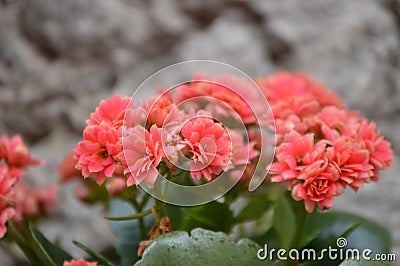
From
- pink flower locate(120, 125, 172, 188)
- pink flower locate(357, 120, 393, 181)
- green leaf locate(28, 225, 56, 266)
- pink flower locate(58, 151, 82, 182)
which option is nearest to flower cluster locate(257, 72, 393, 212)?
pink flower locate(357, 120, 393, 181)

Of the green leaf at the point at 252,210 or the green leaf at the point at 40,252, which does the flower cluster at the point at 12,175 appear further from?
the green leaf at the point at 252,210

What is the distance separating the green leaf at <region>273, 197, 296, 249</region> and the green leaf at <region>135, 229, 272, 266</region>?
12 centimetres

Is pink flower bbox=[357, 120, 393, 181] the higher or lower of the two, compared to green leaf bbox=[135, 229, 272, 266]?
higher

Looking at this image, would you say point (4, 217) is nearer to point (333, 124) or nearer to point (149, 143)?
point (149, 143)

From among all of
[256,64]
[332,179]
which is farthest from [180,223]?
[256,64]

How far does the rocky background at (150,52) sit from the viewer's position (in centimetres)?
104

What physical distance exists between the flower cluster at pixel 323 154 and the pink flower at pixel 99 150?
0.13 meters

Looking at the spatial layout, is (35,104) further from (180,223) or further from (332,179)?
(332,179)

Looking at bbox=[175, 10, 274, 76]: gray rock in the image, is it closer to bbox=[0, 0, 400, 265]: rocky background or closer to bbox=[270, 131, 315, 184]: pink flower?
bbox=[0, 0, 400, 265]: rocky background

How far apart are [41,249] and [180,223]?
0.14 m

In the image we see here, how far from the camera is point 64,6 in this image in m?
1.04

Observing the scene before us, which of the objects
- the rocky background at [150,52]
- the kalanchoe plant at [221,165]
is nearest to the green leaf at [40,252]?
the kalanchoe plant at [221,165]

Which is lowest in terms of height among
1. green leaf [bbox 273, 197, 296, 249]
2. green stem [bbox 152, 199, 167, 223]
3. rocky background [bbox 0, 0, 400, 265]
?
green stem [bbox 152, 199, 167, 223]

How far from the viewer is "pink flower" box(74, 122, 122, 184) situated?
48cm
